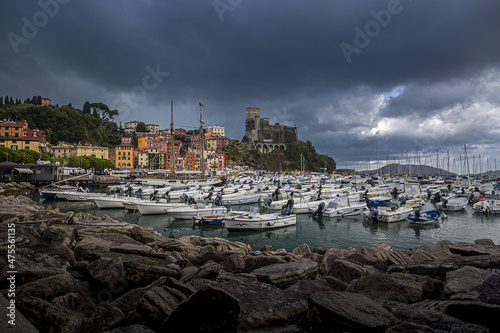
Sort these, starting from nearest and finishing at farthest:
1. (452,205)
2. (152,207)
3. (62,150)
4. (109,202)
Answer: (152,207) < (452,205) < (109,202) < (62,150)

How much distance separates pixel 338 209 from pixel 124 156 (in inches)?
3922

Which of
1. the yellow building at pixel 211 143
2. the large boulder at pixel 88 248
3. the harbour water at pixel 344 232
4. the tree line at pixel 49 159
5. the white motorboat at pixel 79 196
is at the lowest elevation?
the harbour water at pixel 344 232

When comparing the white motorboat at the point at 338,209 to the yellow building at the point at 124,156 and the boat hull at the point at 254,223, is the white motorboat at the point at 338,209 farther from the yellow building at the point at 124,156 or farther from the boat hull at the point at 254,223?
the yellow building at the point at 124,156

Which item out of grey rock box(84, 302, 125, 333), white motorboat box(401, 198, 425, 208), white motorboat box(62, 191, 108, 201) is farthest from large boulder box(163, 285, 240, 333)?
white motorboat box(62, 191, 108, 201)

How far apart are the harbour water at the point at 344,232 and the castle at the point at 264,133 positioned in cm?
14246

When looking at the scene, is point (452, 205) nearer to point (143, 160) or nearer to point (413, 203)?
point (413, 203)

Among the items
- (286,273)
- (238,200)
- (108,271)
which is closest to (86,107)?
(238,200)

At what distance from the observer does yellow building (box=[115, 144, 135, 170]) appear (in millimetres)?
109875

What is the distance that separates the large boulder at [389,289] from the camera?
585cm

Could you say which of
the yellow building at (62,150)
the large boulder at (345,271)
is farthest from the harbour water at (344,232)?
the yellow building at (62,150)

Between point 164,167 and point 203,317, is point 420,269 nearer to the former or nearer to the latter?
point 203,317

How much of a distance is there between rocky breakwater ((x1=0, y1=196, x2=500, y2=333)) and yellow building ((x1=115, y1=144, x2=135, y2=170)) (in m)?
109

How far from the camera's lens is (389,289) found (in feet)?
19.9

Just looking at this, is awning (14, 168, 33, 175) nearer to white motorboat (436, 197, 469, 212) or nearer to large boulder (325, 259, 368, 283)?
large boulder (325, 259, 368, 283)
